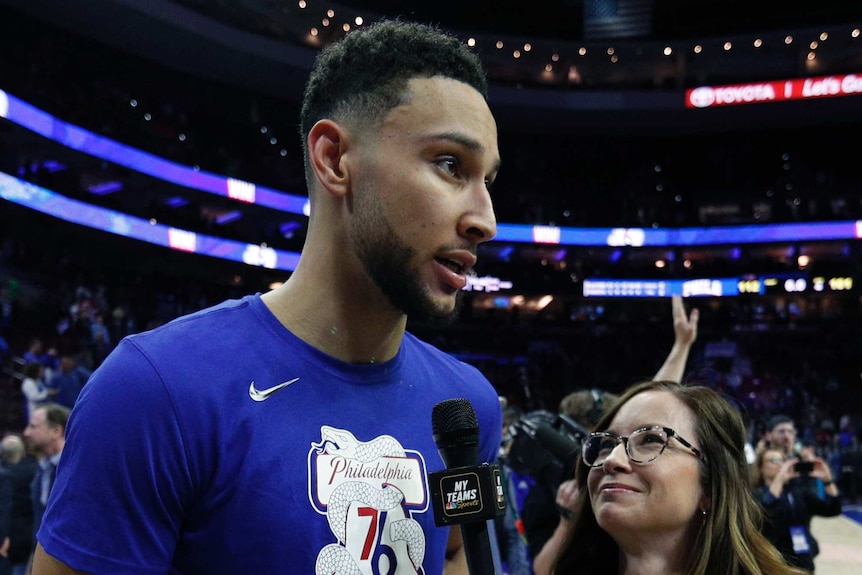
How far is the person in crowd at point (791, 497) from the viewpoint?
4.71 metres

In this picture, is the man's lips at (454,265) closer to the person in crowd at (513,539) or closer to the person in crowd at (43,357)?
the person in crowd at (513,539)

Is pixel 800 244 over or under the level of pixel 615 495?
over

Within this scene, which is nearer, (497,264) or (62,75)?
(62,75)

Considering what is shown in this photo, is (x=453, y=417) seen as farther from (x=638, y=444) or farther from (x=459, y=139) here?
(x=638, y=444)

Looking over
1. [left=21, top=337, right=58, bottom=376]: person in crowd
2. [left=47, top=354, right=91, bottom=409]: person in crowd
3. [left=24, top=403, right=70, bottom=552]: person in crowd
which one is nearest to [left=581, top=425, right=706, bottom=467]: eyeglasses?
[left=24, top=403, right=70, bottom=552]: person in crowd

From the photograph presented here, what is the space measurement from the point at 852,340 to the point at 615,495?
96.4ft

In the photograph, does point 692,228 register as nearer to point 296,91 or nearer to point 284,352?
point 296,91

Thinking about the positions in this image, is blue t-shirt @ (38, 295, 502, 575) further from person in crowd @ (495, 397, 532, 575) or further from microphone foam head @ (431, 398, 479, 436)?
person in crowd @ (495, 397, 532, 575)

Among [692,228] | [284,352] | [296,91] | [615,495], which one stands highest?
[296,91]

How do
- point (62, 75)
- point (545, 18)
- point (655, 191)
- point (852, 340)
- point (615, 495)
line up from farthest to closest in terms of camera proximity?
point (655, 191) → point (545, 18) → point (852, 340) → point (62, 75) → point (615, 495)

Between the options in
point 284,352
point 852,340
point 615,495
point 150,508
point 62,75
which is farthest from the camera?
point 852,340

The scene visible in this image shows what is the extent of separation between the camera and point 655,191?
3272cm

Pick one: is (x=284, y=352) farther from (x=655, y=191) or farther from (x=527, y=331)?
(x=655, y=191)

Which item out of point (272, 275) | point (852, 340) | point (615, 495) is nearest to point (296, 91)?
point (272, 275)
